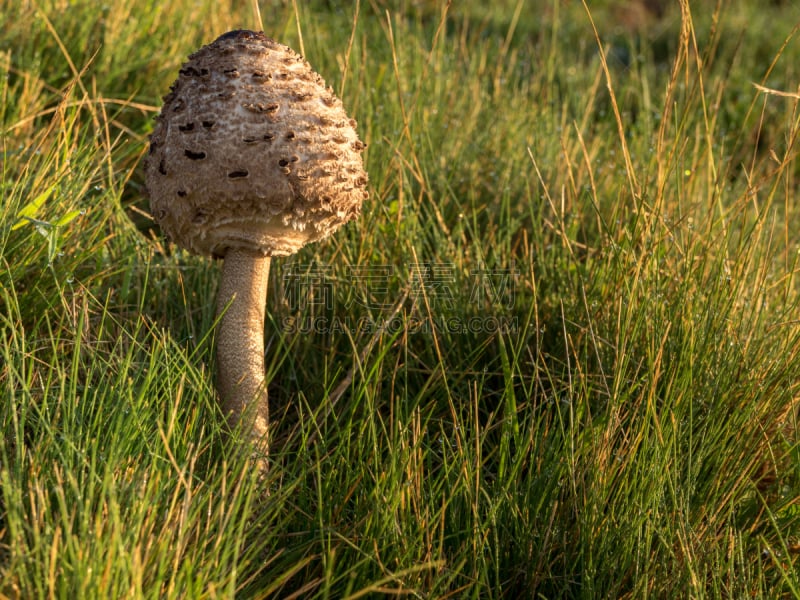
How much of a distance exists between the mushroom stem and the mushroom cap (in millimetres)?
136

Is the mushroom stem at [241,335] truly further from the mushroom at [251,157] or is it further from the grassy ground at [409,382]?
the grassy ground at [409,382]

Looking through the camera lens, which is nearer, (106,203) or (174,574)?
(174,574)

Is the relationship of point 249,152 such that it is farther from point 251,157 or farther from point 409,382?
point 409,382

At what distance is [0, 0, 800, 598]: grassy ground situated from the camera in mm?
1776

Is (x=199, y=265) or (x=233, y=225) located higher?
(x=233, y=225)

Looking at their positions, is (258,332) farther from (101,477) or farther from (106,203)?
(106,203)

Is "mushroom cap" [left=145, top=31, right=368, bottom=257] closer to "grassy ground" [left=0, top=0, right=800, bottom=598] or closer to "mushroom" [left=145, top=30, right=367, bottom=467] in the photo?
"mushroom" [left=145, top=30, right=367, bottom=467]

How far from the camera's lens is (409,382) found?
2695mm

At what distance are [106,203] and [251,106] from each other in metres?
1.24

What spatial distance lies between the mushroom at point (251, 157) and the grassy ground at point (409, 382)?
0.86 feet

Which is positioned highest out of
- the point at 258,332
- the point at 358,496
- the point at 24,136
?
the point at 24,136

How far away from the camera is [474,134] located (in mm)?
4059

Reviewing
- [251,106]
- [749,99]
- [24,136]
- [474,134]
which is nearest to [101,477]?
[251,106]

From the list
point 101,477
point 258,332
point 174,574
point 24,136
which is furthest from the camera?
point 24,136
